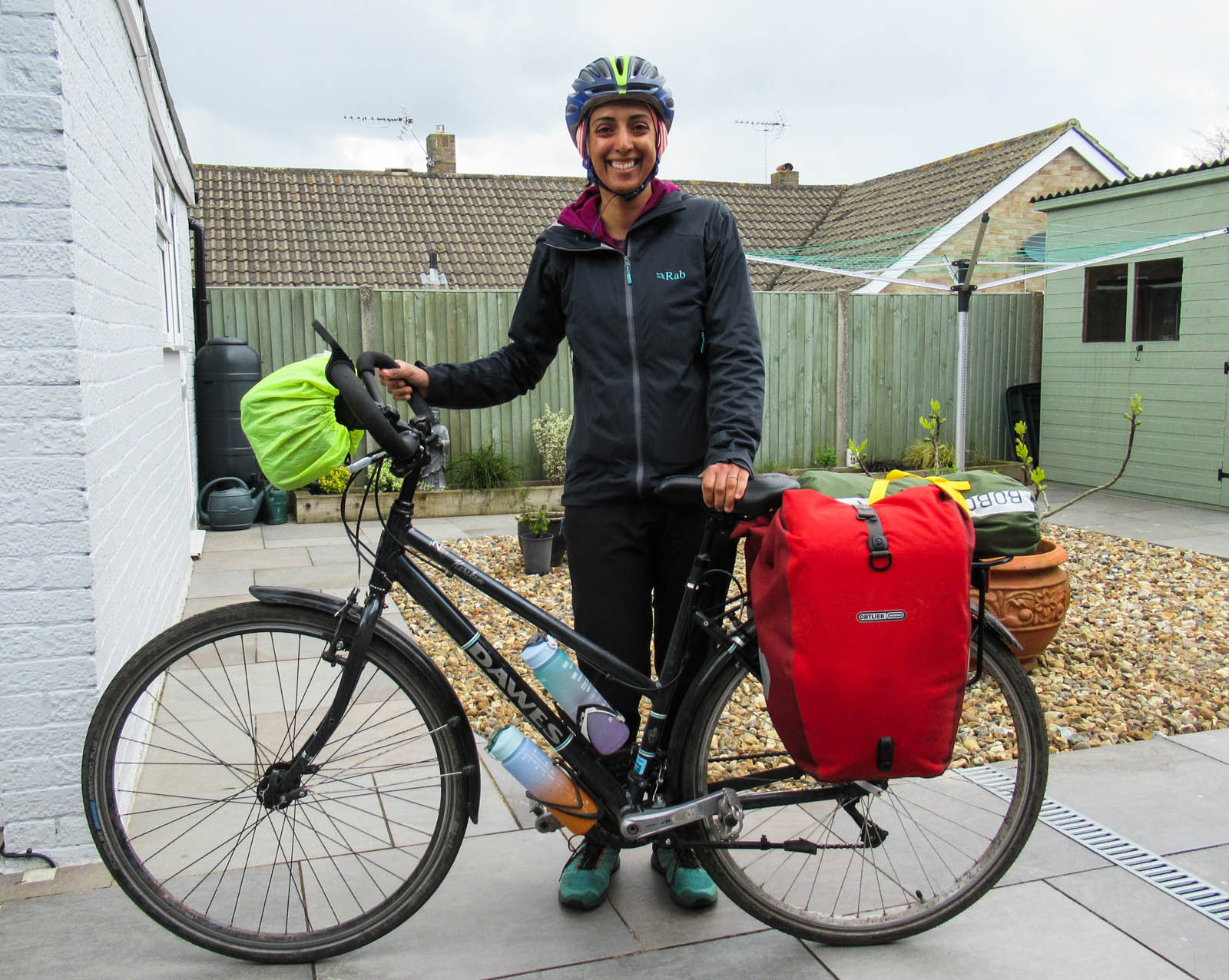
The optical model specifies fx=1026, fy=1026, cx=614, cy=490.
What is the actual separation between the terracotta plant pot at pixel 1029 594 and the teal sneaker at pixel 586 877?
7.25 feet

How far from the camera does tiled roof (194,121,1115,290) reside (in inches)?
562

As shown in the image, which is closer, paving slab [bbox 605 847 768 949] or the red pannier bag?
the red pannier bag

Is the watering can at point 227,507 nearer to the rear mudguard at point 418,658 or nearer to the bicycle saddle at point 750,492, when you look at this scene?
the rear mudguard at point 418,658

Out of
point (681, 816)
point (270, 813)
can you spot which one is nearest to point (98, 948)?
point (270, 813)

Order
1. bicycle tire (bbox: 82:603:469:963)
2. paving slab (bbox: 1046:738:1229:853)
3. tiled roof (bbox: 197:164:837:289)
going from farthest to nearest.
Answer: tiled roof (bbox: 197:164:837:289) → paving slab (bbox: 1046:738:1229:853) → bicycle tire (bbox: 82:603:469:963)

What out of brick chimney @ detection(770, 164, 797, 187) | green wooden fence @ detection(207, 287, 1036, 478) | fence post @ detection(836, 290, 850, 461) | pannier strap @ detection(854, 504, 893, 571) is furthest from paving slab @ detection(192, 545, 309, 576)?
brick chimney @ detection(770, 164, 797, 187)

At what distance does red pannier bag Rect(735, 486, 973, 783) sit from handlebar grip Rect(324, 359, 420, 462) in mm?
803

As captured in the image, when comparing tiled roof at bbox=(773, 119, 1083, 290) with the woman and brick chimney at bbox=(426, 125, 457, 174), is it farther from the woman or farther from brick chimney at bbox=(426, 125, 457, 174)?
the woman

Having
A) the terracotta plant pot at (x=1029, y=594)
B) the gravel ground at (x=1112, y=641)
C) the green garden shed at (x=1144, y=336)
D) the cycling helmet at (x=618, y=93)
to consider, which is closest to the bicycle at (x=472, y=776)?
the cycling helmet at (x=618, y=93)

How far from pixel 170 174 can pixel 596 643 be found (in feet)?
20.5

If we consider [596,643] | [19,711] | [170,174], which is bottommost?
[19,711]

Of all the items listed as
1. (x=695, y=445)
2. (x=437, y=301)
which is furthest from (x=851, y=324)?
(x=695, y=445)

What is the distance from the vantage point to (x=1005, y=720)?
3.23 m

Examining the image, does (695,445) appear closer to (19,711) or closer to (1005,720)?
(1005,720)
